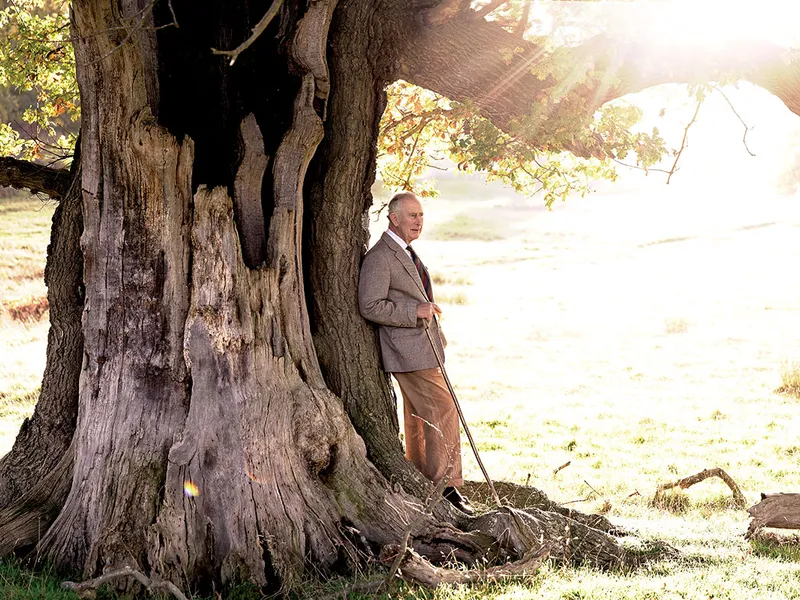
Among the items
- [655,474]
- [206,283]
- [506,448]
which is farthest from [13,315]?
[206,283]

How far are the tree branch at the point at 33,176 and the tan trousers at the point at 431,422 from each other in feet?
11.7

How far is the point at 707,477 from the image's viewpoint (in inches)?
381

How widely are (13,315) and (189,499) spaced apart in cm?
2316

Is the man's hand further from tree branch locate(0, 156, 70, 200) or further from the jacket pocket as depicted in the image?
tree branch locate(0, 156, 70, 200)

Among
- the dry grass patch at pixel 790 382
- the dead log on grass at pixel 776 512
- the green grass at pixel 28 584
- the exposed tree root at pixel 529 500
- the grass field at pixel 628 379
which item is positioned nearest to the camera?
the green grass at pixel 28 584

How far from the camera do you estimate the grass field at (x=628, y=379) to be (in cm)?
718

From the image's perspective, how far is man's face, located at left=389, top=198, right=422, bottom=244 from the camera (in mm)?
7492

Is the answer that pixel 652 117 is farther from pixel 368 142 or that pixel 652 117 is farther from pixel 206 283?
pixel 206 283

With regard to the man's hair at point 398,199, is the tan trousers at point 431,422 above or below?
below

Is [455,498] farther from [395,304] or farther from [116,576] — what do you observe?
[116,576]

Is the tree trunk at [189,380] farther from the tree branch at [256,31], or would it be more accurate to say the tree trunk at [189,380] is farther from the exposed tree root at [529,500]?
the exposed tree root at [529,500]

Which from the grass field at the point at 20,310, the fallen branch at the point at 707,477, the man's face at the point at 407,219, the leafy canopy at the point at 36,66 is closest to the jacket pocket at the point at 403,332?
the man's face at the point at 407,219

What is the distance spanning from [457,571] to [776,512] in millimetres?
3334

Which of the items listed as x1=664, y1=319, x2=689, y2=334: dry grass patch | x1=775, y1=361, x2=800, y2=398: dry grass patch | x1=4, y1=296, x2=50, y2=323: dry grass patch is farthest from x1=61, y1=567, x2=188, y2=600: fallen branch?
x1=664, y1=319, x2=689, y2=334: dry grass patch
